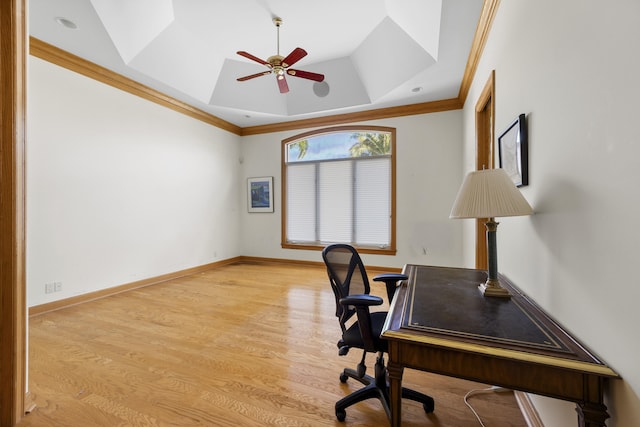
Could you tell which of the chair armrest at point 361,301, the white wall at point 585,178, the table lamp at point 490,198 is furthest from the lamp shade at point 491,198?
the chair armrest at point 361,301

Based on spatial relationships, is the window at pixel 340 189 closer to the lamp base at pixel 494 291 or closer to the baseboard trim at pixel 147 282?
the baseboard trim at pixel 147 282

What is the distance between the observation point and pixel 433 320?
1172 millimetres

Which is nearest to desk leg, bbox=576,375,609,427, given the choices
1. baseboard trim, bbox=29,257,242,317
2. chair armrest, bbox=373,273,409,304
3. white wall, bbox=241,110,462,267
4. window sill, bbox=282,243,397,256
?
chair armrest, bbox=373,273,409,304

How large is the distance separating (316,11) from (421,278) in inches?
125

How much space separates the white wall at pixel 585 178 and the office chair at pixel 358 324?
79 centimetres

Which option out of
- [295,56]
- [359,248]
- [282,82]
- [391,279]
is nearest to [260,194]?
[359,248]

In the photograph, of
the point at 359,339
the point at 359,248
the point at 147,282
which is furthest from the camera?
the point at 359,248

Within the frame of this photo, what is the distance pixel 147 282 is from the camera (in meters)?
4.29

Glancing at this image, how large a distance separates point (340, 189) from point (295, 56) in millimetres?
2902

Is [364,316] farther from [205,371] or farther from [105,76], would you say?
[105,76]

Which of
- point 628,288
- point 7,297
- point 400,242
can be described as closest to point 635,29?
point 628,288

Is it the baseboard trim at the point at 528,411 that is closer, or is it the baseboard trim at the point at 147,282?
the baseboard trim at the point at 528,411

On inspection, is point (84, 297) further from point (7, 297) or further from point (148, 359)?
point (7, 297)

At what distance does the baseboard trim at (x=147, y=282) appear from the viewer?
126 inches
